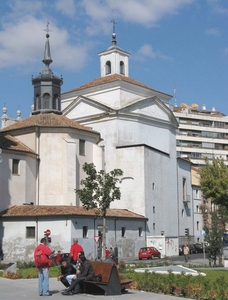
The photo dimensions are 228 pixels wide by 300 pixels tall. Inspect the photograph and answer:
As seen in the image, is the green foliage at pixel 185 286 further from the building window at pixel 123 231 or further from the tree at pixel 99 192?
the building window at pixel 123 231

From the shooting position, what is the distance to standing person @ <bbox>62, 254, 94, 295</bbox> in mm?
16531

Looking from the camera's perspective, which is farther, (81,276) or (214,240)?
(214,240)

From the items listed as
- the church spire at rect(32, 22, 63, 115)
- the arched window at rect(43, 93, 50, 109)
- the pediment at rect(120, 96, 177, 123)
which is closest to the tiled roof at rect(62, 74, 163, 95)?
the pediment at rect(120, 96, 177, 123)

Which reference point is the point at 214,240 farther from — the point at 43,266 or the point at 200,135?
the point at 200,135

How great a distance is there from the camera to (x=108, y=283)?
53.9 feet

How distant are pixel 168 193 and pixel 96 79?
16646mm

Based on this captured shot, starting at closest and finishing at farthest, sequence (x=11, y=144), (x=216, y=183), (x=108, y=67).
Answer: (x=216, y=183) → (x=11, y=144) → (x=108, y=67)

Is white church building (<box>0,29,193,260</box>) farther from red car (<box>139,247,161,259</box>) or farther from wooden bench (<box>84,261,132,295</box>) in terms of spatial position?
wooden bench (<box>84,261,132,295</box>)

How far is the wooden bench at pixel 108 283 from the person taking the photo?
1639cm

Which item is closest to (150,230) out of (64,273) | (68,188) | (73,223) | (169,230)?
(169,230)

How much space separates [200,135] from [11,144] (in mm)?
64459

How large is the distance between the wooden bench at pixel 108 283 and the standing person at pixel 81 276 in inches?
7.4

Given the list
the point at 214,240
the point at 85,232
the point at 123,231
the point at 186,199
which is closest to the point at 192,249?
the point at 186,199

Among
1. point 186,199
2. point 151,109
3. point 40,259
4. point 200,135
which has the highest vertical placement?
point 200,135
